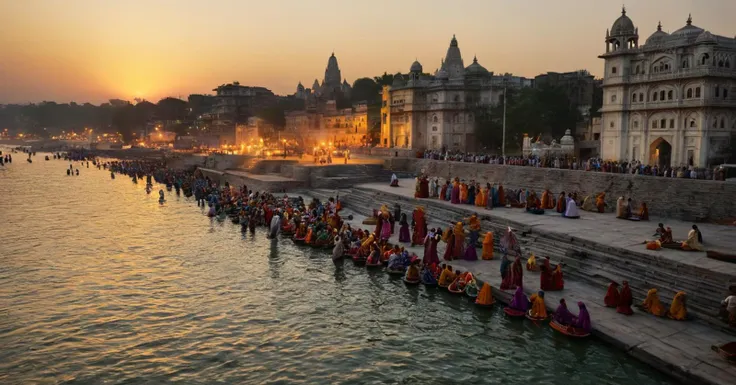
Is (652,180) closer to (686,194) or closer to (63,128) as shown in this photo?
(686,194)

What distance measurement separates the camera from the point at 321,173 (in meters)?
31.1

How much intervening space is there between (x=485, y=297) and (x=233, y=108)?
90.3 meters

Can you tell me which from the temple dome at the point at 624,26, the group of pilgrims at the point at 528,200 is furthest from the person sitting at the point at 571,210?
the temple dome at the point at 624,26

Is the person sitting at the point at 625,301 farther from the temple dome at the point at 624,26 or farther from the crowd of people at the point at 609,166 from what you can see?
the temple dome at the point at 624,26

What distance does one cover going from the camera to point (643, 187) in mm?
18625

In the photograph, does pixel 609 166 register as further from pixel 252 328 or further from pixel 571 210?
pixel 252 328

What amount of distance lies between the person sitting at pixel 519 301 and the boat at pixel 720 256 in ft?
14.1

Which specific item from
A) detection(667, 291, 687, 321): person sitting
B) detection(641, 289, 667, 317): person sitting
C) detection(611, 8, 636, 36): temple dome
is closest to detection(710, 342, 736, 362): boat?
detection(667, 291, 687, 321): person sitting

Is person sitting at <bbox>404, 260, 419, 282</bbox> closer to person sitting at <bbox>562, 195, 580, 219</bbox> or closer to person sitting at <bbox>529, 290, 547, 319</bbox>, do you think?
person sitting at <bbox>529, 290, 547, 319</bbox>

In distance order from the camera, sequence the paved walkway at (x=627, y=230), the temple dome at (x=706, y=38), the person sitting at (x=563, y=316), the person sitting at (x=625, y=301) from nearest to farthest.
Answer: the person sitting at (x=563, y=316) < the person sitting at (x=625, y=301) < the paved walkway at (x=627, y=230) < the temple dome at (x=706, y=38)

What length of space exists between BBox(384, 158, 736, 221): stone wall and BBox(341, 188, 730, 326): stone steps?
6072 mm

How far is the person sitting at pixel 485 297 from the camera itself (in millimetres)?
11387

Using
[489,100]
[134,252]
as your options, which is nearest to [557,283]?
[134,252]

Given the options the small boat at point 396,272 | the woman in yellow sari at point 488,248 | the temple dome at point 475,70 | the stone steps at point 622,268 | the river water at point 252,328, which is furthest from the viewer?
the temple dome at point 475,70
